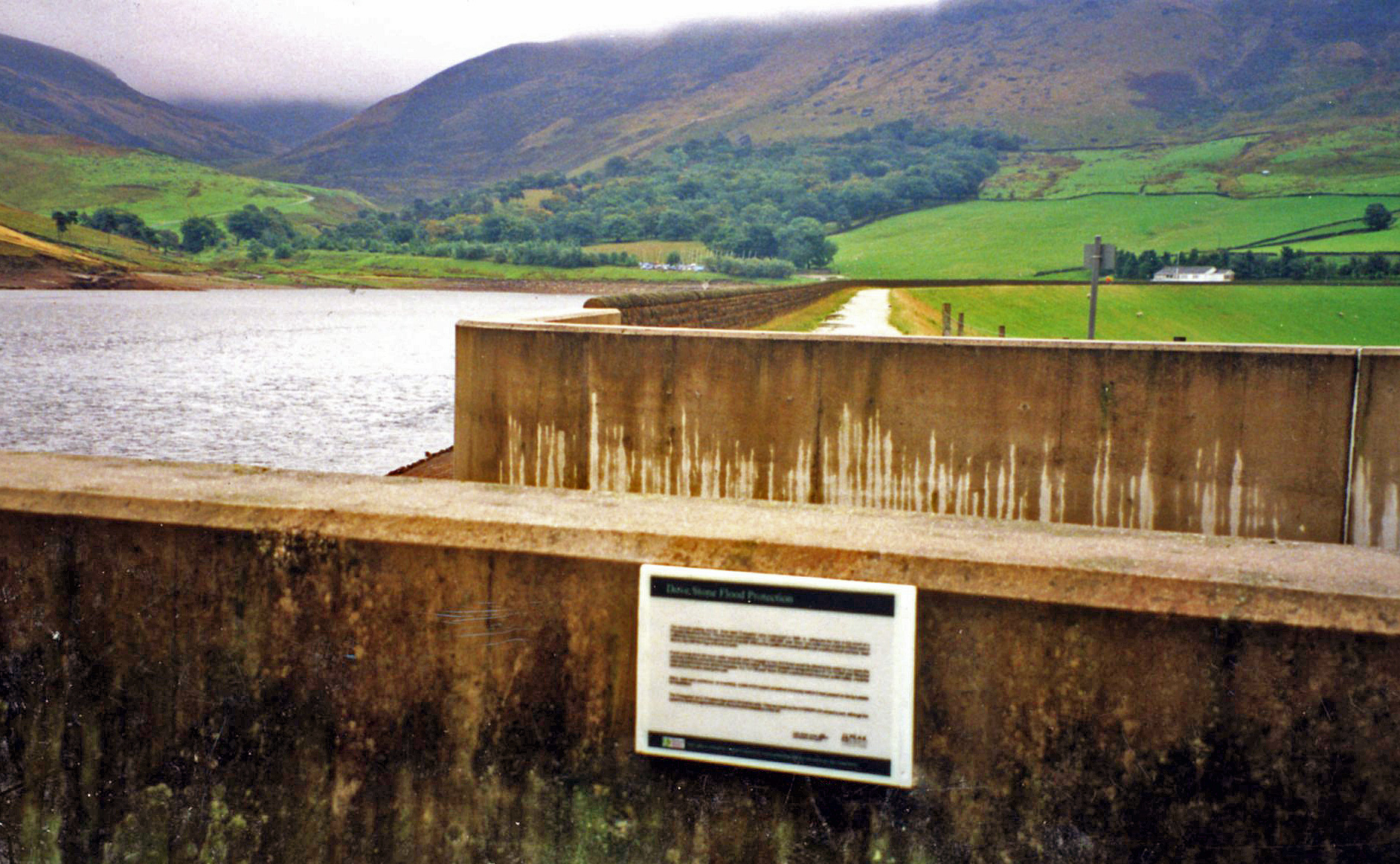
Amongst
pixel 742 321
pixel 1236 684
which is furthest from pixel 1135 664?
pixel 742 321

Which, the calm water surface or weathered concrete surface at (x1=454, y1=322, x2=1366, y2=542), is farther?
the calm water surface

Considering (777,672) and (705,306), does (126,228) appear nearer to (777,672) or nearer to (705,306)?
(705,306)

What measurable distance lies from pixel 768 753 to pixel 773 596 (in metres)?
0.44

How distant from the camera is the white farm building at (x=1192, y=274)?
108m

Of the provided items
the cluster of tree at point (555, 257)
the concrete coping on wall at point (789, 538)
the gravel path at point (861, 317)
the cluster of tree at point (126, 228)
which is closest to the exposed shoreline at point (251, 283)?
the cluster of tree at point (555, 257)

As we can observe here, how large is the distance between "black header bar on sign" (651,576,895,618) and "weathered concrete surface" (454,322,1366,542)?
4216 millimetres

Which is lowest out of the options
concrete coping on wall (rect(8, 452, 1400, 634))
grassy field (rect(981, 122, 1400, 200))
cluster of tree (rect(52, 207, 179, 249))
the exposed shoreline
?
the exposed shoreline

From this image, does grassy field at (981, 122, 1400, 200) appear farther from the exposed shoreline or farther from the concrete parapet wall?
the concrete parapet wall

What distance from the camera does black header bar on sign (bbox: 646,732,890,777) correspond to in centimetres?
337

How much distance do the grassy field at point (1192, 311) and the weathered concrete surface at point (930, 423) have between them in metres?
48.9

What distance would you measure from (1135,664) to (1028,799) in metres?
0.47

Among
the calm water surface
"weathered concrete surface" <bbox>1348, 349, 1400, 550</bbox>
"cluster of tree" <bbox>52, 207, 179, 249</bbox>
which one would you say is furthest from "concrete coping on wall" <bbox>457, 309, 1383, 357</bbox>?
"cluster of tree" <bbox>52, 207, 179, 249</bbox>

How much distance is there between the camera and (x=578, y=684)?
3615 millimetres

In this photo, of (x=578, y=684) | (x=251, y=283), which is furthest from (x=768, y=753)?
(x=251, y=283)
